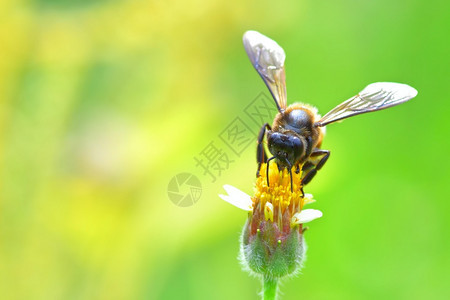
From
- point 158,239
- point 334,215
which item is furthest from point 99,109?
point 334,215

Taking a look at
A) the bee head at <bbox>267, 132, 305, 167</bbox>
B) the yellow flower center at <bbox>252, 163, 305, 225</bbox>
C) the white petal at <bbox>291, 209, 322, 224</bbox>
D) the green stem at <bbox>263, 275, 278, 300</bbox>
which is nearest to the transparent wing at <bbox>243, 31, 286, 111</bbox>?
the bee head at <bbox>267, 132, 305, 167</bbox>

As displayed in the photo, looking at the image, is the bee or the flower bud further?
the bee

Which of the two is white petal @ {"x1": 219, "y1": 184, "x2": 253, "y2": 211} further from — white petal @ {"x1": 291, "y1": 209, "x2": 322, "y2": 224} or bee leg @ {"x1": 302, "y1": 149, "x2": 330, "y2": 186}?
bee leg @ {"x1": 302, "y1": 149, "x2": 330, "y2": 186}

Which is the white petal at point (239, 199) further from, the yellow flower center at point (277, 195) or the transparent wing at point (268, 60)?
the transparent wing at point (268, 60)

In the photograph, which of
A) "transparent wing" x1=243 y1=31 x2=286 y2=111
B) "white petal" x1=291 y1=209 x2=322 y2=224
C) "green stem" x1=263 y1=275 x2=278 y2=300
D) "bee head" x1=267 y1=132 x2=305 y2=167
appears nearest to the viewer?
"green stem" x1=263 y1=275 x2=278 y2=300

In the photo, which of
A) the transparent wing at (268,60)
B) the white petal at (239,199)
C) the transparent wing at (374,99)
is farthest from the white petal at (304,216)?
the transparent wing at (268,60)

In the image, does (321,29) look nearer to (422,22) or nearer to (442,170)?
(422,22)
